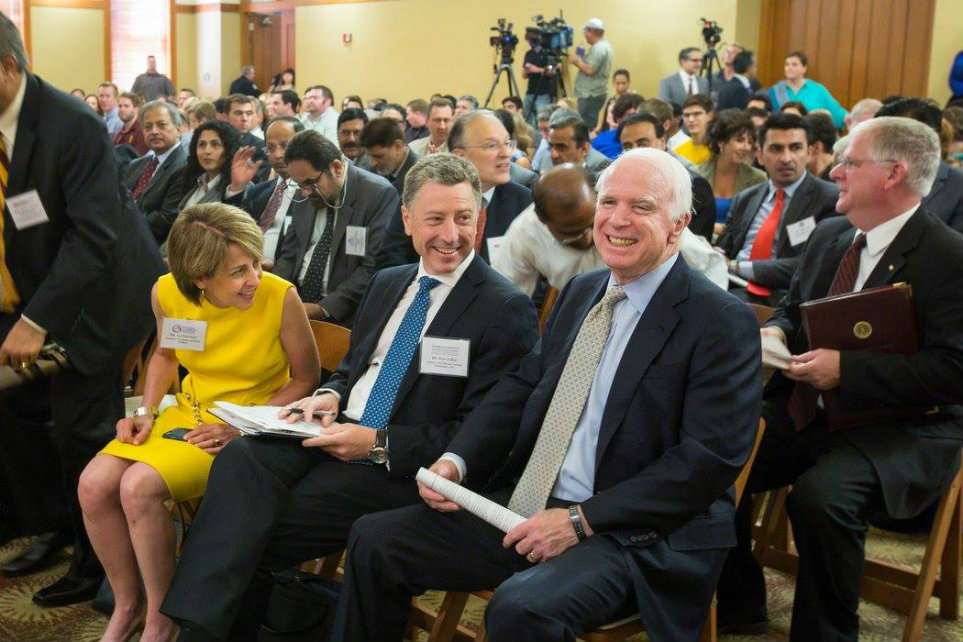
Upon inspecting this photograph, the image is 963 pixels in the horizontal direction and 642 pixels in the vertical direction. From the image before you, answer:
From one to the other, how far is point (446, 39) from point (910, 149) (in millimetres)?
13994

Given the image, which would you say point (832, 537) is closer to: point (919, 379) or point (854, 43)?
point (919, 379)

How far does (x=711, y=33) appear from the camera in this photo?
11.8 m

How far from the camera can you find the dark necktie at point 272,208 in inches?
196

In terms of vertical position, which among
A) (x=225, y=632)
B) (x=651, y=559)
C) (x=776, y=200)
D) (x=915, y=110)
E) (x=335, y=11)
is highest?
(x=335, y=11)

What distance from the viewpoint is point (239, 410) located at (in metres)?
2.50

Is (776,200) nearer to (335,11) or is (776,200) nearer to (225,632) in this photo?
(225,632)

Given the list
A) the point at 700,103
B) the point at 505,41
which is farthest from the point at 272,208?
the point at 505,41

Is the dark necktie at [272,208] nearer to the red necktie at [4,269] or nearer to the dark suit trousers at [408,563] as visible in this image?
the red necktie at [4,269]

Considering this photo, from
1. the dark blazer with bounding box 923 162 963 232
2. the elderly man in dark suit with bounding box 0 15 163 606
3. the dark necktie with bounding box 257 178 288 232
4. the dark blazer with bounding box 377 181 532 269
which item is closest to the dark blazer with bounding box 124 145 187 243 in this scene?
the dark necktie with bounding box 257 178 288 232

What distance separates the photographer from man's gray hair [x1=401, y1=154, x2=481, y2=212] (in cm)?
255

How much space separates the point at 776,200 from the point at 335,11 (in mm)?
14757

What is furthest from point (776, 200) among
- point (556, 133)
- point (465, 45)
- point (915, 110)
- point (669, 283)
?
point (465, 45)

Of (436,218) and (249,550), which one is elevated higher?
(436,218)

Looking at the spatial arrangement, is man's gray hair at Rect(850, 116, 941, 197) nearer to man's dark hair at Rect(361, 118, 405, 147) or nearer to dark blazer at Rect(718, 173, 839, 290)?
dark blazer at Rect(718, 173, 839, 290)
